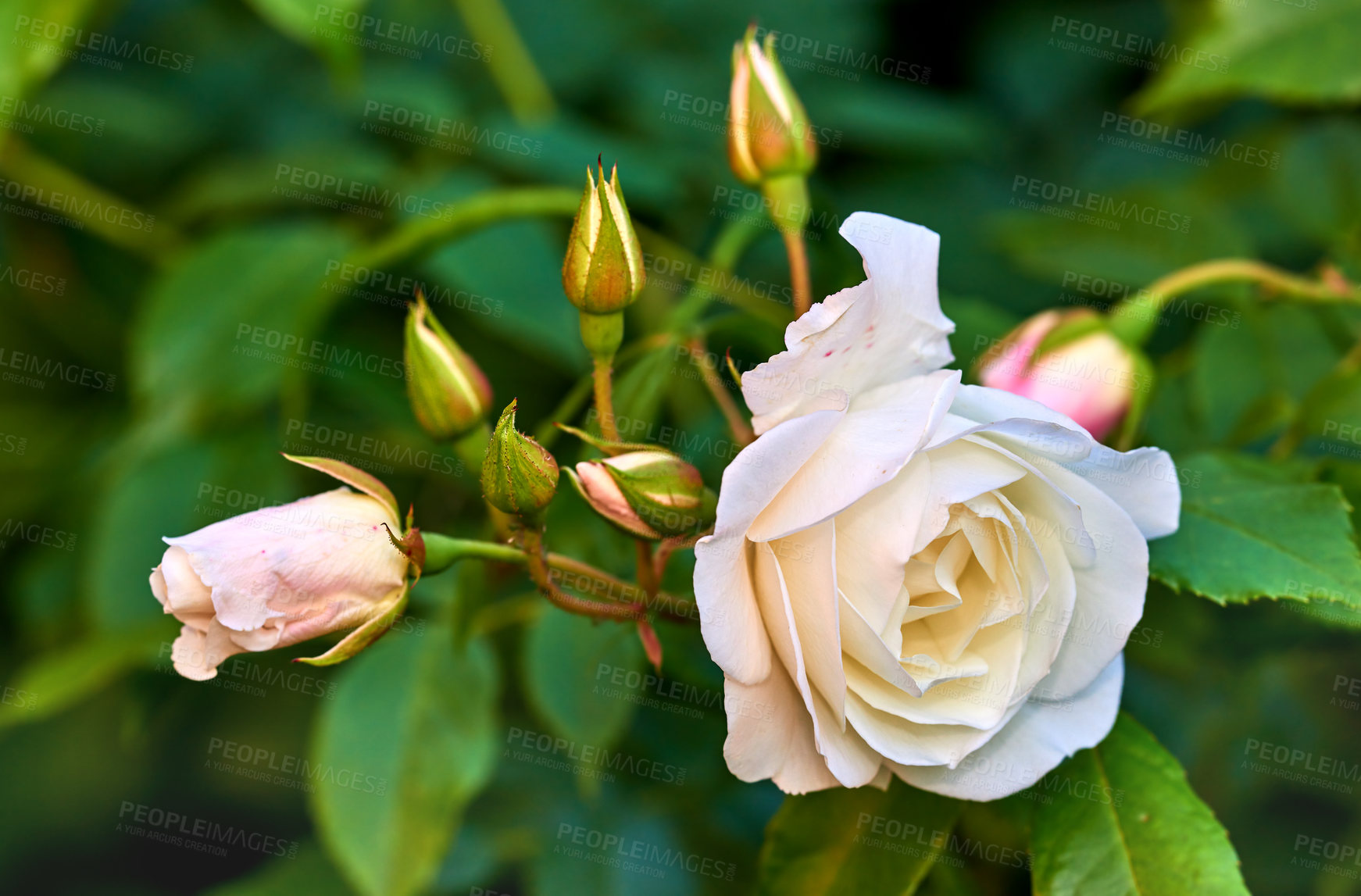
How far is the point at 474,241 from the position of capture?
4.59 ft

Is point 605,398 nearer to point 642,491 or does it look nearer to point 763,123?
point 642,491

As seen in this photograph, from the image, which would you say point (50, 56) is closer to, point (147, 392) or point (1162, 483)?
point (147, 392)

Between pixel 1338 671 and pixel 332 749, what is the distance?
131cm

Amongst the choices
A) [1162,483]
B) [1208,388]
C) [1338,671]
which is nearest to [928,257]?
[1162,483]

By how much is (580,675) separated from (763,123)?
625 millimetres

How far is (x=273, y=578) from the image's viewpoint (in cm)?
67

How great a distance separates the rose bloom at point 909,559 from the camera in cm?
65

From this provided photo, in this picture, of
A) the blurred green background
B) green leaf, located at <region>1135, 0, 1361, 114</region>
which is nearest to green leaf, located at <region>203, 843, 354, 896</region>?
the blurred green background

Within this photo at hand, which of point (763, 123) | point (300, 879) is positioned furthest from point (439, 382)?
point (300, 879)

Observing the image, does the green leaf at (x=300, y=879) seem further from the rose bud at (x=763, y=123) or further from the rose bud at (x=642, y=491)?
the rose bud at (x=763, y=123)

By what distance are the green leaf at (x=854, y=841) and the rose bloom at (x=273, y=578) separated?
380 millimetres

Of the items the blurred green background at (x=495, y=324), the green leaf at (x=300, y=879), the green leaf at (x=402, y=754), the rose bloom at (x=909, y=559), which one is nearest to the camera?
the rose bloom at (x=909, y=559)

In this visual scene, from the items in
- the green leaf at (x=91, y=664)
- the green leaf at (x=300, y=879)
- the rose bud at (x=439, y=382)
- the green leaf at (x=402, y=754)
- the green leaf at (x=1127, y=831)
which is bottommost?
the green leaf at (x=300, y=879)

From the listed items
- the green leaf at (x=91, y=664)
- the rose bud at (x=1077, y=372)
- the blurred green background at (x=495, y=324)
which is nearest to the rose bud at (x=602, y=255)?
the blurred green background at (x=495, y=324)
